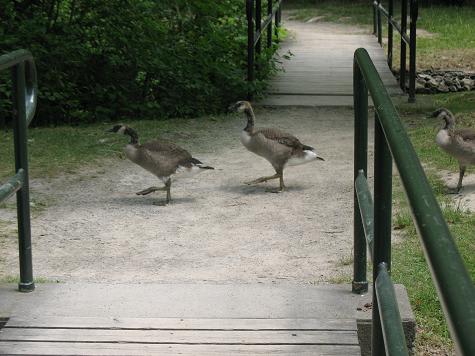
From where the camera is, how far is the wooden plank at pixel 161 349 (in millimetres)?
3570

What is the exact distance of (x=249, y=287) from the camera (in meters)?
4.31

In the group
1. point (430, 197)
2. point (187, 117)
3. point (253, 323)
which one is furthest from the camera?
point (187, 117)

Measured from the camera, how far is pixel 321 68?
14.4m

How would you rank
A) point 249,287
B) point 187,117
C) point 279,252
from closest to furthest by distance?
point 249,287, point 279,252, point 187,117

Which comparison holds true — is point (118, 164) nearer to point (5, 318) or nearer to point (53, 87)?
point (53, 87)

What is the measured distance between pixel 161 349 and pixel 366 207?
97 cm

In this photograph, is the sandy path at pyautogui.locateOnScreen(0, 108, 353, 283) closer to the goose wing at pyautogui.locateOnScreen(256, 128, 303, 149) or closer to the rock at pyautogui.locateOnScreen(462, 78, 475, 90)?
the goose wing at pyautogui.locateOnScreen(256, 128, 303, 149)

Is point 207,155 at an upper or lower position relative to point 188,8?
lower

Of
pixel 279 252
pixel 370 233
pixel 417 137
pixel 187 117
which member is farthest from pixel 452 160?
pixel 370 233

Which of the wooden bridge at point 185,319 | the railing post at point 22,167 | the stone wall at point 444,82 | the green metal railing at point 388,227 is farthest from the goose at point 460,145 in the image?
the stone wall at point 444,82

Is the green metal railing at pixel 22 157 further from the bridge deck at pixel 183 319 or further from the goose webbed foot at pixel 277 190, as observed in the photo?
the goose webbed foot at pixel 277 190

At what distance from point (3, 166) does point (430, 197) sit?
7.06 metres

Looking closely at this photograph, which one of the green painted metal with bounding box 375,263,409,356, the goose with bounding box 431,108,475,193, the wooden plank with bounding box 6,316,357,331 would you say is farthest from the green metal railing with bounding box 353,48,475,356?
the goose with bounding box 431,108,475,193

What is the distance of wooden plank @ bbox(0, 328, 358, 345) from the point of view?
144 inches
